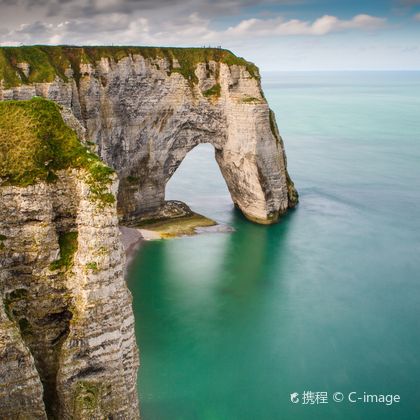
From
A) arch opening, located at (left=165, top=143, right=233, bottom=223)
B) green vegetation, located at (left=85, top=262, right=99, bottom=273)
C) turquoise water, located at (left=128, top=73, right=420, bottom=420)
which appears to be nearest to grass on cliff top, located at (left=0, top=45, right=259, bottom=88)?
arch opening, located at (left=165, top=143, right=233, bottom=223)

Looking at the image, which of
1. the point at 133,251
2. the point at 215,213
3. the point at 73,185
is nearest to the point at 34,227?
the point at 73,185

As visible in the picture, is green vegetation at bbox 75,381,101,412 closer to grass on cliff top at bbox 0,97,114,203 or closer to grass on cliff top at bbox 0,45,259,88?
grass on cliff top at bbox 0,97,114,203

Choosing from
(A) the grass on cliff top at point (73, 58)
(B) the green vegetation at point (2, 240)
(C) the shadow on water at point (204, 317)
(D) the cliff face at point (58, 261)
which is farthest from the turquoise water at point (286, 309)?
(A) the grass on cliff top at point (73, 58)

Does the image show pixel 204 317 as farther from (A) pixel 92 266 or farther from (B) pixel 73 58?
(B) pixel 73 58

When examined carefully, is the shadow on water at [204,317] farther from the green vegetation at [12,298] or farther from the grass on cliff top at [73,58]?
the grass on cliff top at [73,58]

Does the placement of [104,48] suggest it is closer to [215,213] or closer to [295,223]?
[215,213]

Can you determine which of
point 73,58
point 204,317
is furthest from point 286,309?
point 73,58
